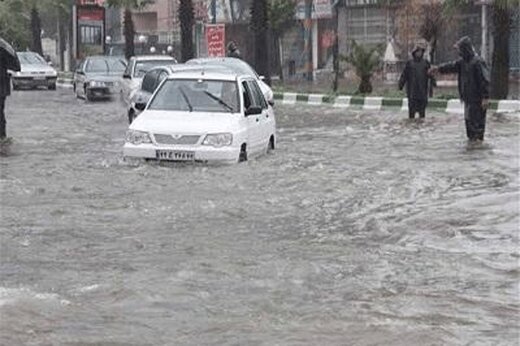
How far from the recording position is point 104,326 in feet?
20.4

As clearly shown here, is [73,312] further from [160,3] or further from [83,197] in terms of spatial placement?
[160,3]

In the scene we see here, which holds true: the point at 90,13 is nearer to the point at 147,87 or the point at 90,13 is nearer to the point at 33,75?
the point at 33,75

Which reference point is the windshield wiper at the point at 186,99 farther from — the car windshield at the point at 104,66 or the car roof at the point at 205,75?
the car windshield at the point at 104,66

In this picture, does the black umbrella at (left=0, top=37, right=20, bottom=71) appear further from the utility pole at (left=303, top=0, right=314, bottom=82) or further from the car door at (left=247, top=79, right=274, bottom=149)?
the utility pole at (left=303, top=0, right=314, bottom=82)

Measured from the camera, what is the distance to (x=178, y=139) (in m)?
13.0

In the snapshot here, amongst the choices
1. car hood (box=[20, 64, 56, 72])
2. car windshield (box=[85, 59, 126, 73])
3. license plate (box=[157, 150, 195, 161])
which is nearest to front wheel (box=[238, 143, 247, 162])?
license plate (box=[157, 150, 195, 161])

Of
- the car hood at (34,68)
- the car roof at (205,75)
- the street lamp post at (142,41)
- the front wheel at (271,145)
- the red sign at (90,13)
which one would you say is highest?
the red sign at (90,13)

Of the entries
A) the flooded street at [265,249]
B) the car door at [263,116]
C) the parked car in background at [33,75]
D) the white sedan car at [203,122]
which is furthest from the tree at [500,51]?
the parked car in background at [33,75]

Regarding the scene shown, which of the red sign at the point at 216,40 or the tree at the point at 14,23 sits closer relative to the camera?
the red sign at the point at 216,40

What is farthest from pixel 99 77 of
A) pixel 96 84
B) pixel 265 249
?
pixel 265 249

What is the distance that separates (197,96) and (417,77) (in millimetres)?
7013

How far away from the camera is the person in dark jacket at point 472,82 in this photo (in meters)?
16.2

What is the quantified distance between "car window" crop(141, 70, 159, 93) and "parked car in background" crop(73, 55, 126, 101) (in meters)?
11.1

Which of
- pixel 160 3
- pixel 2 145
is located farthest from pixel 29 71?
pixel 160 3
